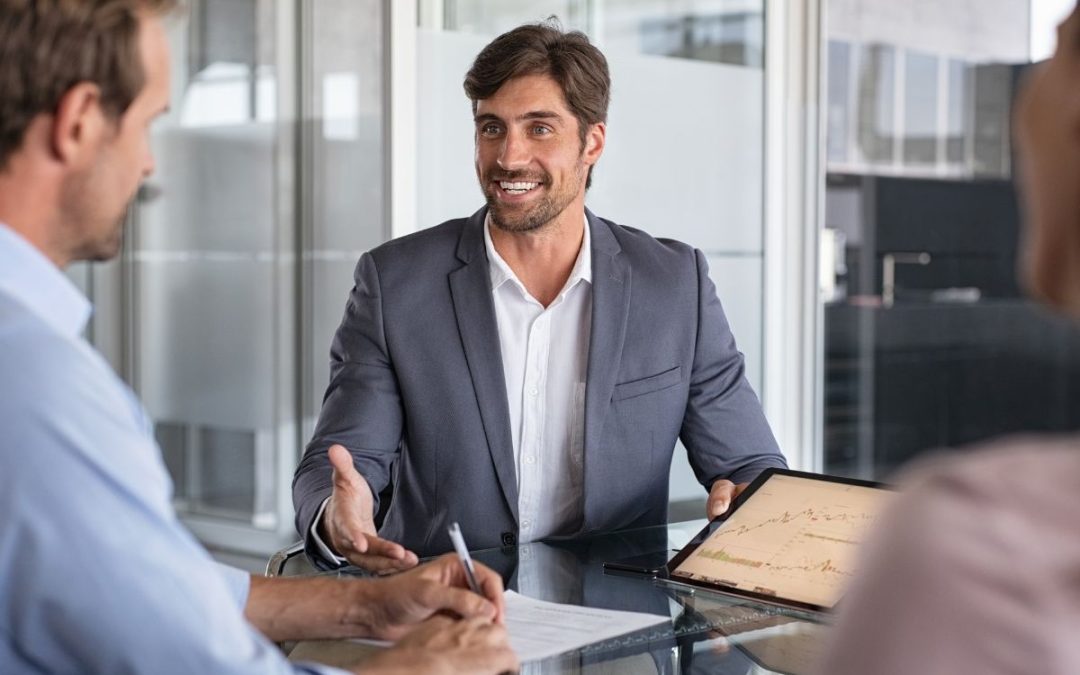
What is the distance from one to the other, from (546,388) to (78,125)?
58.6 inches

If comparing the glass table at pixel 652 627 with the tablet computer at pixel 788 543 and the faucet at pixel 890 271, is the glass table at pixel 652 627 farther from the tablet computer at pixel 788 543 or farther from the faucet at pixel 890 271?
the faucet at pixel 890 271

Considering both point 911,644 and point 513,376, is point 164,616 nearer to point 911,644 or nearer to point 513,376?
point 911,644

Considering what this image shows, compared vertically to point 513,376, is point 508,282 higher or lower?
higher

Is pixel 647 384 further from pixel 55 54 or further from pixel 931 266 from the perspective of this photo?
pixel 931 266

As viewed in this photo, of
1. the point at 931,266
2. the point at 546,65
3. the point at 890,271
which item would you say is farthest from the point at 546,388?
the point at 931,266

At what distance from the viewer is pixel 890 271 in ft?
20.9

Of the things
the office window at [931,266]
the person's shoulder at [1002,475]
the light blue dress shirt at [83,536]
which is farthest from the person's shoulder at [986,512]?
the office window at [931,266]

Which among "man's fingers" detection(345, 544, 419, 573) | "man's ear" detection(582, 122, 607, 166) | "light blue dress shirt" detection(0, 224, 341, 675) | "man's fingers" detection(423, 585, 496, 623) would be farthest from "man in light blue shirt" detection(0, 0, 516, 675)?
"man's ear" detection(582, 122, 607, 166)

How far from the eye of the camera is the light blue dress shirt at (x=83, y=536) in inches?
43.0

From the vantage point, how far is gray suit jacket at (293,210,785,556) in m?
2.58

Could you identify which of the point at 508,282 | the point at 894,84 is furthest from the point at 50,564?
the point at 894,84

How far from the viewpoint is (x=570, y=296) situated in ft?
9.05

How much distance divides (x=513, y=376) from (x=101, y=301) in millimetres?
2721

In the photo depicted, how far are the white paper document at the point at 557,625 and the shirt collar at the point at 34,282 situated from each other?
700 millimetres
